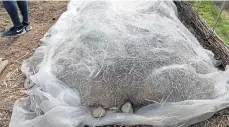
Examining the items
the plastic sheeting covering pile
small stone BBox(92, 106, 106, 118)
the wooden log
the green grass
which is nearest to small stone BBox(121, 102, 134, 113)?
the plastic sheeting covering pile

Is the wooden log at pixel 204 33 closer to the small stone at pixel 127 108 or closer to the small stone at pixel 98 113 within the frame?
the small stone at pixel 127 108

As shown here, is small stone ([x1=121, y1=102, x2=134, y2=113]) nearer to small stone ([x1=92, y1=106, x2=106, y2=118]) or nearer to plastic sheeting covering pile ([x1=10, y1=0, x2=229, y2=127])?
plastic sheeting covering pile ([x1=10, y1=0, x2=229, y2=127])

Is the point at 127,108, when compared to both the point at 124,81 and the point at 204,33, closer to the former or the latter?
the point at 124,81

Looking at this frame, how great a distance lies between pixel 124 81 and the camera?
87.5 inches

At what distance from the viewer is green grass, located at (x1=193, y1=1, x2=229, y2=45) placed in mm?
3877

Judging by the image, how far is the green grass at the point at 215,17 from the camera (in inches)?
153

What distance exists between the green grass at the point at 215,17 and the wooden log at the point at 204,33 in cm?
47

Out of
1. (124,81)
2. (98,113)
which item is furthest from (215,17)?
(98,113)

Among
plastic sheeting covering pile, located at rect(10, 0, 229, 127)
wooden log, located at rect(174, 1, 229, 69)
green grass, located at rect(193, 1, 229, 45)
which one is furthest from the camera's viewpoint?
green grass, located at rect(193, 1, 229, 45)

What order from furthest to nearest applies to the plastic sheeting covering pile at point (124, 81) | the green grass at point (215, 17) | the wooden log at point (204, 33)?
1. the green grass at point (215, 17)
2. the wooden log at point (204, 33)
3. the plastic sheeting covering pile at point (124, 81)

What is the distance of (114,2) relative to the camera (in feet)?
10.5

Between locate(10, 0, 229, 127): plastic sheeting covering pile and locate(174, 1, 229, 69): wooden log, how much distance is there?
24 centimetres

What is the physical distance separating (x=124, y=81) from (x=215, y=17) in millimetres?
2499

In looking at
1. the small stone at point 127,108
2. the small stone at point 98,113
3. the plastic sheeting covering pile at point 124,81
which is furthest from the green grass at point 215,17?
the small stone at point 98,113
